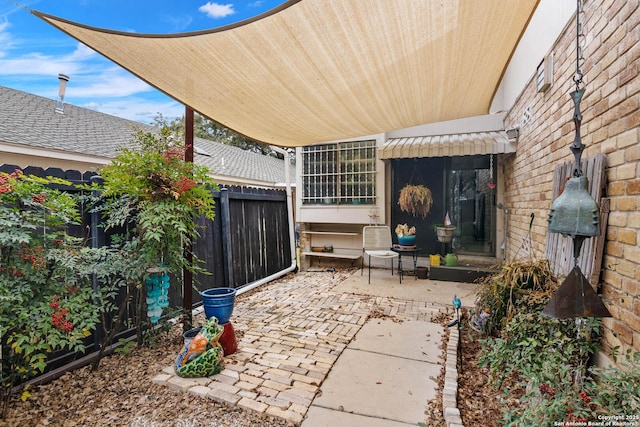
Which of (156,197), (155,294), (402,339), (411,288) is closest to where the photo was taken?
(156,197)

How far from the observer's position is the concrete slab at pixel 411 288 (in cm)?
468

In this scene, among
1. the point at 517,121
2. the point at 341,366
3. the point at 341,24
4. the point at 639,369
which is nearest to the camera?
the point at 639,369

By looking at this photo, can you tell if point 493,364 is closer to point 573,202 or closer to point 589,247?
point 589,247

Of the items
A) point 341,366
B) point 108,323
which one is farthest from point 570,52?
point 108,323

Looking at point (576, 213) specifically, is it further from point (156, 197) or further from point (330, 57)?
point (156, 197)

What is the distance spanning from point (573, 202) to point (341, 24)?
5.97ft

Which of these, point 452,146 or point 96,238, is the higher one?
point 452,146

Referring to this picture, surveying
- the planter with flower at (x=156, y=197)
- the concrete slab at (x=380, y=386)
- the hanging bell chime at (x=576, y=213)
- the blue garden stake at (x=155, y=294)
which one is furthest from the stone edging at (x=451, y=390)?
the blue garden stake at (x=155, y=294)

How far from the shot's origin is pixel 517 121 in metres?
4.66

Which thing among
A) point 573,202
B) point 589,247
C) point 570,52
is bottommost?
point 589,247

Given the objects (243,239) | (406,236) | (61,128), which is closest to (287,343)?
(243,239)

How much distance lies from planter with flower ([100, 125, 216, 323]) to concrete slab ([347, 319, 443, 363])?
2.01 meters

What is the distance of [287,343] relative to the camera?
3.13 meters

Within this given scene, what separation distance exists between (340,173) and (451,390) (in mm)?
5196
